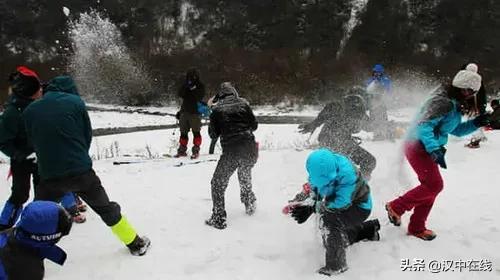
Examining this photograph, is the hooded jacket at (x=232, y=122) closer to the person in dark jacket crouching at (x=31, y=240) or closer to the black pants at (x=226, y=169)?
the black pants at (x=226, y=169)

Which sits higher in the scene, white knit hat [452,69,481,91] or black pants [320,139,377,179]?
white knit hat [452,69,481,91]

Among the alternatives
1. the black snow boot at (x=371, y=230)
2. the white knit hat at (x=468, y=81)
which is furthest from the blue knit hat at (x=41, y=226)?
the white knit hat at (x=468, y=81)

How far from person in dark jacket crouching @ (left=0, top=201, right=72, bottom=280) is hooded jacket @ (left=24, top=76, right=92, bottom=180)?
1.05m

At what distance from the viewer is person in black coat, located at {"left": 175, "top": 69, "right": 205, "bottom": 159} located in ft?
30.8

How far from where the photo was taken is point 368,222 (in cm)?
506

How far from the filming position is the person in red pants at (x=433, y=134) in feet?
16.0

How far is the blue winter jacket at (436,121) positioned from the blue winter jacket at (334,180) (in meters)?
0.91

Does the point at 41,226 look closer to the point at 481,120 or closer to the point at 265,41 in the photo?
the point at 481,120

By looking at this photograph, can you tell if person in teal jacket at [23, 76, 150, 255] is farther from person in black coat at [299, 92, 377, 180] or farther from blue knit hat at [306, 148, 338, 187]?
person in black coat at [299, 92, 377, 180]

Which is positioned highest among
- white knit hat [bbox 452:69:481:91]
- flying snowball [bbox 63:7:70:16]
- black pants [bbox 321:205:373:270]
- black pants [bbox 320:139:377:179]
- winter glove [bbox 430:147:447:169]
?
flying snowball [bbox 63:7:70:16]

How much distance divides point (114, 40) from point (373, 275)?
29.2 meters

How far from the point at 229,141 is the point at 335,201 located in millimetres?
1565

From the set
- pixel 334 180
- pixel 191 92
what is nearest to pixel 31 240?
pixel 334 180

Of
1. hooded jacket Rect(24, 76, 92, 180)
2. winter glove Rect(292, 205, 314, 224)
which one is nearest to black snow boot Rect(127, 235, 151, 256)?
hooded jacket Rect(24, 76, 92, 180)
